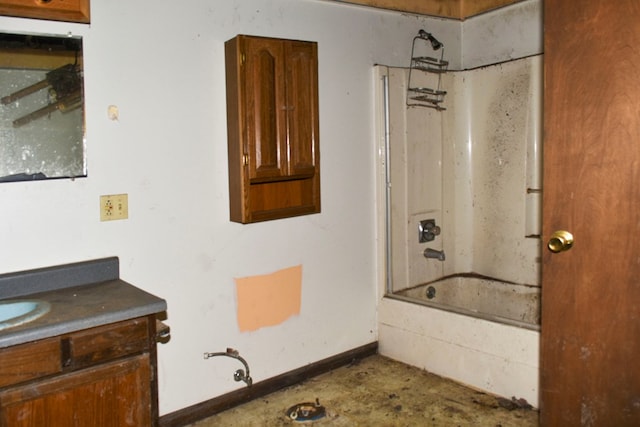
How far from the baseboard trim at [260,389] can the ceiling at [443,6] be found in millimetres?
1890

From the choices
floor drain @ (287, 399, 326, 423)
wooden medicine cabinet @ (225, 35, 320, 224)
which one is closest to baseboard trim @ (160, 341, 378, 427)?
floor drain @ (287, 399, 326, 423)

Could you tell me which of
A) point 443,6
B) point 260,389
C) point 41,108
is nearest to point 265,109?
point 41,108

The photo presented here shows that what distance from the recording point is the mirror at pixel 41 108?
2068 mm

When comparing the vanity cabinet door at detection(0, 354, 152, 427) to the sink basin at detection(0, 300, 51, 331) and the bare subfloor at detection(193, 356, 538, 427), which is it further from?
the bare subfloor at detection(193, 356, 538, 427)

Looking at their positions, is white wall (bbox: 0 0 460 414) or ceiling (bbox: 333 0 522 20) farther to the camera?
ceiling (bbox: 333 0 522 20)

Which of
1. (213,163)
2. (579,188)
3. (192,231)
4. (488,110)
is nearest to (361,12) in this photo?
(488,110)

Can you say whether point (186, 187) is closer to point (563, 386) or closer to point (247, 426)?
point (247, 426)

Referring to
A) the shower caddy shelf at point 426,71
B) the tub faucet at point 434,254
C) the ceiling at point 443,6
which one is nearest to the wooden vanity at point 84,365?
the tub faucet at point 434,254

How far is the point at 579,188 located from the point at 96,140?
1.73 meters

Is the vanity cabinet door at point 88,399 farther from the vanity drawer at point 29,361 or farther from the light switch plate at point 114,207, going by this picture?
the light switch plate at point 114,207

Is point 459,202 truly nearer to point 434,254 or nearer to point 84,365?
point 434,254

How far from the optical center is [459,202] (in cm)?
370

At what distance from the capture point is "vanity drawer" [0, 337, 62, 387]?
63.0 inches

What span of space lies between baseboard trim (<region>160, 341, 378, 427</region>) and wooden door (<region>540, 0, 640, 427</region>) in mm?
1404
